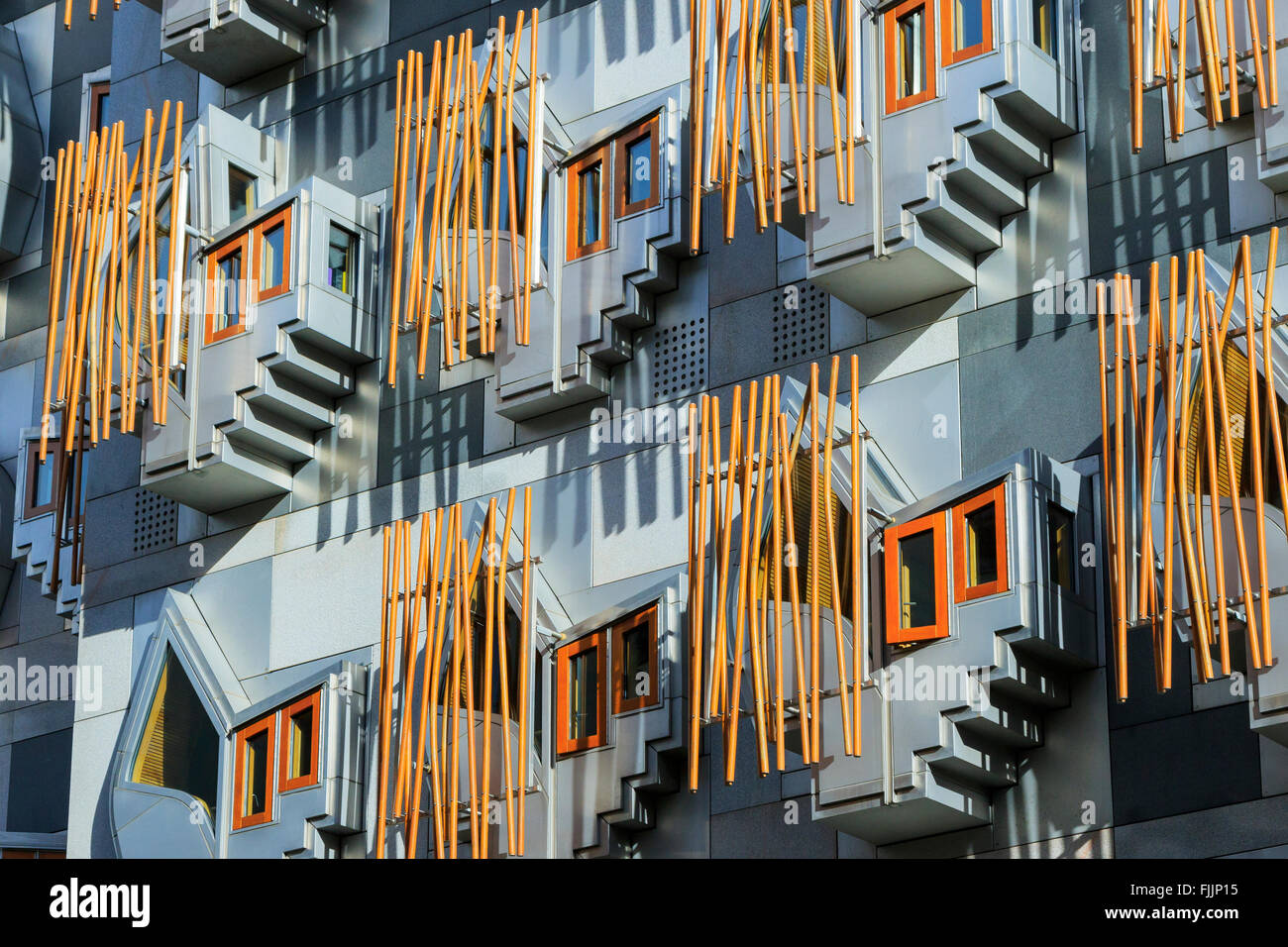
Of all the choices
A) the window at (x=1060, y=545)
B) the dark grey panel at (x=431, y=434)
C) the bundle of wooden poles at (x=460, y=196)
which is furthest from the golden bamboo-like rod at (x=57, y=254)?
the window at (x=1060, y=545)

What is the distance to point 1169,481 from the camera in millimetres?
13172

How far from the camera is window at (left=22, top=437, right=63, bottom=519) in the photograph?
23.1m

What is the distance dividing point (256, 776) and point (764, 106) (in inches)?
253

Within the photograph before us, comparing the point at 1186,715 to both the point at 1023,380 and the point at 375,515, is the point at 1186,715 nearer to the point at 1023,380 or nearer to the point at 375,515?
the point at 1023,380

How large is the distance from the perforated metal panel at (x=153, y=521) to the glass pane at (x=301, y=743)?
3160mm

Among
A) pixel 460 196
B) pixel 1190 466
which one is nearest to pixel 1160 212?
pixel 1190 466

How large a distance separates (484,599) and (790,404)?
296cm

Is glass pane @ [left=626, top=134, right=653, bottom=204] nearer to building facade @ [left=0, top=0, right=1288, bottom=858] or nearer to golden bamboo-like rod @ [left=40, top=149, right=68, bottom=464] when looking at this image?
building facade @ [left=0, top=0, right=1288, bottom=858]

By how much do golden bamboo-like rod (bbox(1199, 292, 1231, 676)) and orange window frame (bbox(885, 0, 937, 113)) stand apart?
281cm

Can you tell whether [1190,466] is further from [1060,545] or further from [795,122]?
[795,122]

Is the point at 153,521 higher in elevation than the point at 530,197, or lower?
lower

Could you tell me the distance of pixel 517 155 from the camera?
18359 millimetres
